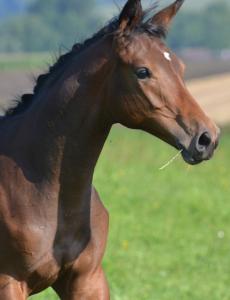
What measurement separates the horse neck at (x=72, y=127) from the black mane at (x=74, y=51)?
3.2 inches

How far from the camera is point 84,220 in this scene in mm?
5824

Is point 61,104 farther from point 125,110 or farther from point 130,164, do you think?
point 130,164

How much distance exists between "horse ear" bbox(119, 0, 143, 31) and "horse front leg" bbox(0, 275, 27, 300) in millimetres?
1467

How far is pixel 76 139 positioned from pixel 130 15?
0.73m

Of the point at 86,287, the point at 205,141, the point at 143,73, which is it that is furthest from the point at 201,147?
the point at 86,287

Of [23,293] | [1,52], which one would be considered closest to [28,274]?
[23,293]

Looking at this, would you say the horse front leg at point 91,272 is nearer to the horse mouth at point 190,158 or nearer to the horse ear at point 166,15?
the horse mouth at point 190,158

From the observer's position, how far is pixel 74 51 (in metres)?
5.83

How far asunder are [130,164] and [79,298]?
13.1 metres

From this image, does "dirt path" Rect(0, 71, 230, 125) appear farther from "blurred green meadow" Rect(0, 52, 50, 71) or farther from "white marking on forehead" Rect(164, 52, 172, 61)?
"white marking on forehead" Rect(164, 52, 172, 61)

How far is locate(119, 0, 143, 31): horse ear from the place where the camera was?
550cm

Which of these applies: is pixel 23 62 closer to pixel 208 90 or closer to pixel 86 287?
pixel 208 90

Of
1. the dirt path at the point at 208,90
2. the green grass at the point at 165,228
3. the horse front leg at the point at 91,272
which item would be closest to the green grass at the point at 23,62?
the dirt path at the point at 208,90

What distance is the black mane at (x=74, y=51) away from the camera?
18.4ft
